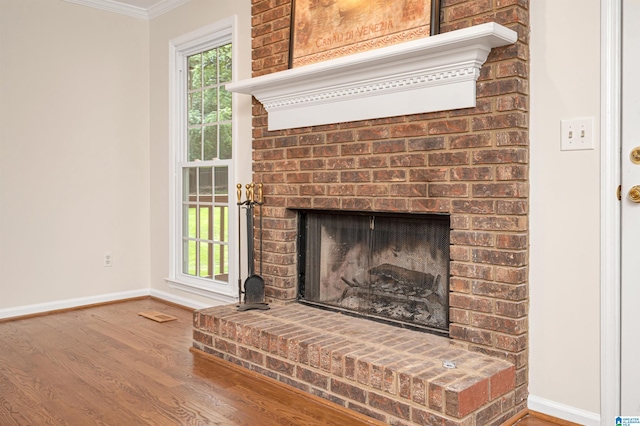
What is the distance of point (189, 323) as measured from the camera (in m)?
3.95

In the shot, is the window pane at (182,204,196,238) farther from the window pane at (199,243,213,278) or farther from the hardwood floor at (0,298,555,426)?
the hardwood floor at (0,298,555,426)

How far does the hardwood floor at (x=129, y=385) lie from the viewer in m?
2.32

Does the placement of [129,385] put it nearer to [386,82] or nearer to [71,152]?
[386,82]

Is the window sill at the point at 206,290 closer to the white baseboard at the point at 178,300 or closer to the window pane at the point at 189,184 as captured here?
the white baseboard at the point at 178,300

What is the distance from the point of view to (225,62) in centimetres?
414

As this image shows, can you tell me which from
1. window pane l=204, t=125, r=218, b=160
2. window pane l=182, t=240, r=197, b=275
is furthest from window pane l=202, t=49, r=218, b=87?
window pane l=182, t=240, r=197, b=275

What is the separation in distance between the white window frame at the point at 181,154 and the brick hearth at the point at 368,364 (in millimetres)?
994

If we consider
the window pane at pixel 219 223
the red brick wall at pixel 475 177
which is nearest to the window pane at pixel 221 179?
the window pane at pixel 219 223

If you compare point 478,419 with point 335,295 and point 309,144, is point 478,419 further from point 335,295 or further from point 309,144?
point 309,144

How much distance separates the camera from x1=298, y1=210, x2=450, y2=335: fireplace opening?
2746 millimetres

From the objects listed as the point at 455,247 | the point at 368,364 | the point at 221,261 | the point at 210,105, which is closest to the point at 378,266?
the point at 455,247
